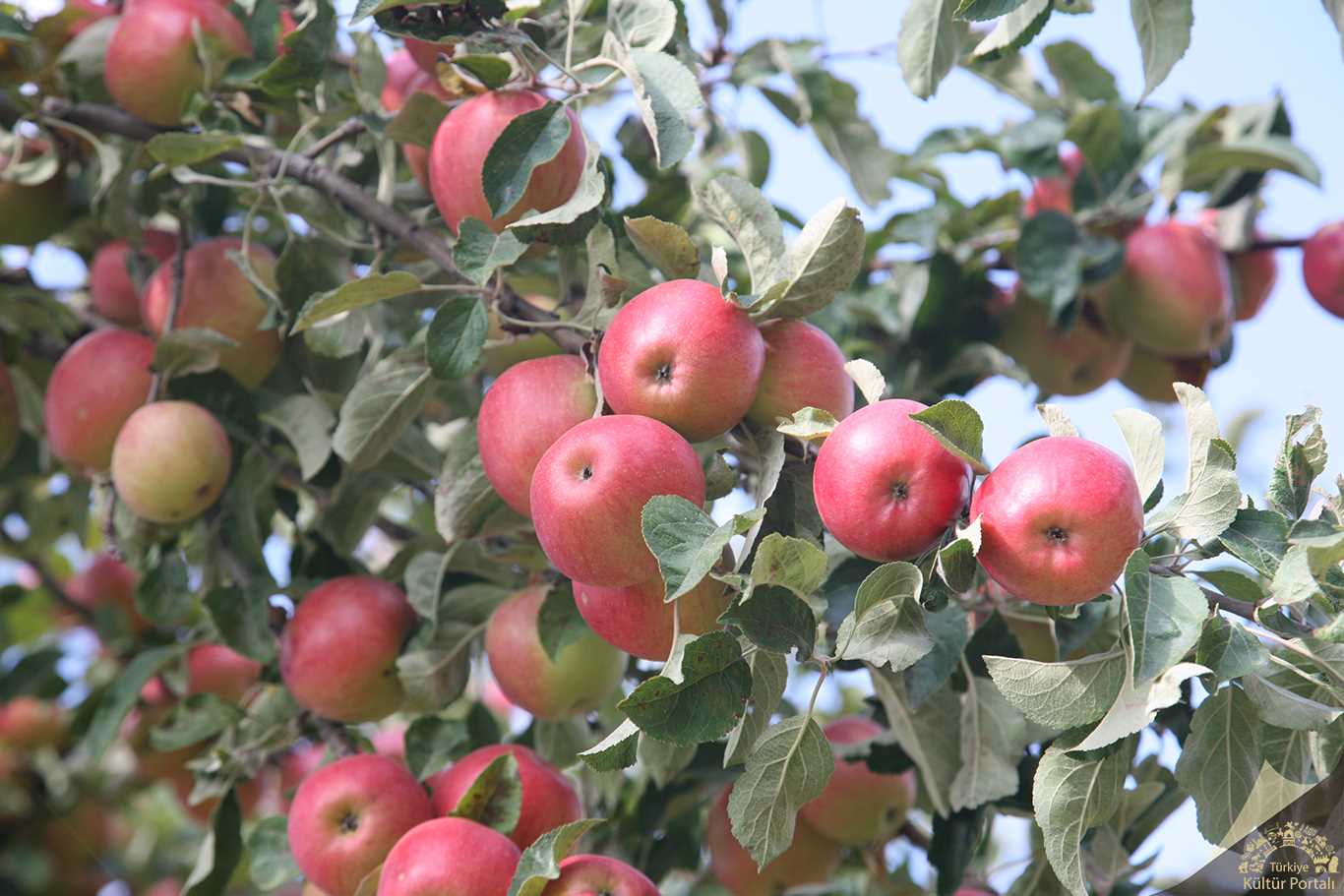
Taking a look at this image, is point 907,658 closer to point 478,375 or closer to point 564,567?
point 564,567

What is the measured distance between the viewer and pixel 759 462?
44.6 inches

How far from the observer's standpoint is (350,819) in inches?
51.1

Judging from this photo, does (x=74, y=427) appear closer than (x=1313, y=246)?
Yes

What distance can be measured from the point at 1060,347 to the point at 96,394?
144 cm

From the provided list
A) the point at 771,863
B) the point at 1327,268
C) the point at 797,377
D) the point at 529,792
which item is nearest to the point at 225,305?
the point at 529,792

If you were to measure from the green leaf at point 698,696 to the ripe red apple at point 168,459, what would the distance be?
2.64ft

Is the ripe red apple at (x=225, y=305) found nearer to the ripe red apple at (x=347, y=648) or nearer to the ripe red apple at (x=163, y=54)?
the ripe red apple at (x=163, y=54)

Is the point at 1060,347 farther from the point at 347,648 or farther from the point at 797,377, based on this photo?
the point at 347,648

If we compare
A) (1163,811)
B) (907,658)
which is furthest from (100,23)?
(1163,811)

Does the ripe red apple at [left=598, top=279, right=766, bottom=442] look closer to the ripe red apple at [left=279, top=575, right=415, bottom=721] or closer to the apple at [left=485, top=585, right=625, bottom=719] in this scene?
the apple at [left=485, top=585, right=625, bottom=719]

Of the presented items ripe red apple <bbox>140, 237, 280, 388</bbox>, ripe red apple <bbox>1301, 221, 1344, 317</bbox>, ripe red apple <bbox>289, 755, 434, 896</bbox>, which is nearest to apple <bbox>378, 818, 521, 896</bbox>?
ripe red apple <bbox>289, 755, 434, 896</bbox>

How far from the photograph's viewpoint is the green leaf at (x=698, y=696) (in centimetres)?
95

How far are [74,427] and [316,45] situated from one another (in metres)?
0.60

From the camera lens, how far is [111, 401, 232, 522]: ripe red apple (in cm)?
151
